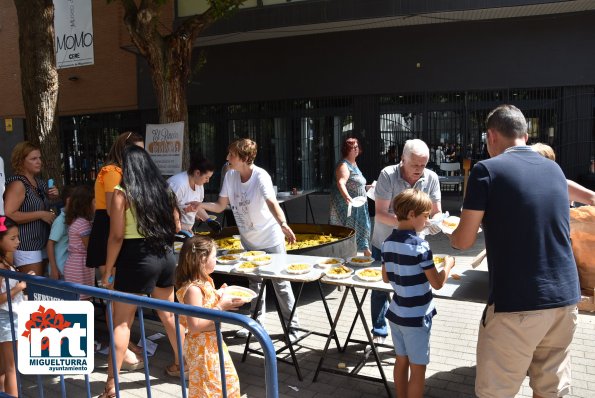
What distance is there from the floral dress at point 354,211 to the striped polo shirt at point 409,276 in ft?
11.9

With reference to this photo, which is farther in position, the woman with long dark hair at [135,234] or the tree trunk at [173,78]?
the tree trunk at [173,78]

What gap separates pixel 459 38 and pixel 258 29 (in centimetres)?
483

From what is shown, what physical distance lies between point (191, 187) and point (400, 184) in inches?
88.9

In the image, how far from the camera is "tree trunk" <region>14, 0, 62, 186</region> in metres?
6.38

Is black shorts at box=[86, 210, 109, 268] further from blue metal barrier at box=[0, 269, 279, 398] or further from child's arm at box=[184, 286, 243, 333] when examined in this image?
child's arm at box=[184, 286, 243, 333]

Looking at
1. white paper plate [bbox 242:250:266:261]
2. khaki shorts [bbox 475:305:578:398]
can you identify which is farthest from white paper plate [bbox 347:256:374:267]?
khaki shorts [bbox 475:305:578:398]

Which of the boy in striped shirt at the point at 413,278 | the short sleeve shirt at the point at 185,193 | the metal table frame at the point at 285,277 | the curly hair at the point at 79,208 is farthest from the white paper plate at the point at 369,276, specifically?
the curly hair at the point at 79,208

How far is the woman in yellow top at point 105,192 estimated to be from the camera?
3.66 meters

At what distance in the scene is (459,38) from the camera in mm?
12234

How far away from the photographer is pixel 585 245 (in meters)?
3.33

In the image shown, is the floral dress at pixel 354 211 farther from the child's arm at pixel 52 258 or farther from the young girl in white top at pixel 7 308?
the young girl in white top at pixel 7 308

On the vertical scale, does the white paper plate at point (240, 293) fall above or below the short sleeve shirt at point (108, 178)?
below

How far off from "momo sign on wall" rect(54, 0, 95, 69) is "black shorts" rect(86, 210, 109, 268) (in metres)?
9.26

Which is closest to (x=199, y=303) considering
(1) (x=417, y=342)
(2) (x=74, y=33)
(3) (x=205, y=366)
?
(3) (x=205, y=366)
